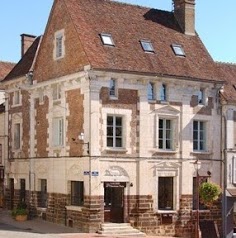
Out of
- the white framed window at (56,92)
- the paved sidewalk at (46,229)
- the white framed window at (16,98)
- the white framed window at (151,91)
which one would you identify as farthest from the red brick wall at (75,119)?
the white framed window at (16,98)

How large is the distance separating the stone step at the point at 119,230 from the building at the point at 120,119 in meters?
0.33

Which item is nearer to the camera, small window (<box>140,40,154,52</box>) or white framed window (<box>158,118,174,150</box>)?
white framed window (<box>158,118,174,150</box>)

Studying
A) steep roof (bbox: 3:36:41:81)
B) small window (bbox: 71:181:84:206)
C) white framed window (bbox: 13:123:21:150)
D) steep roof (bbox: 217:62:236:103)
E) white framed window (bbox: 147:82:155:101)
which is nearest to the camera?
small window (bbox: 71:181:84:206)

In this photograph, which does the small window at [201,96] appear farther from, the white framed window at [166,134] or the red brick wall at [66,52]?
the red brick wall at [66,52]

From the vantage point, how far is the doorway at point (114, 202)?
3025 cm

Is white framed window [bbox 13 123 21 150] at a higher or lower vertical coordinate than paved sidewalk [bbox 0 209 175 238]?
higher


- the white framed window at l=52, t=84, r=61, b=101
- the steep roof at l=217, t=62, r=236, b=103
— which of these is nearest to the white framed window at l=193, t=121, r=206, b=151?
the steep roof at l=217, t=62, r=236, b=103

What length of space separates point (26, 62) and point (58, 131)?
6.09 m

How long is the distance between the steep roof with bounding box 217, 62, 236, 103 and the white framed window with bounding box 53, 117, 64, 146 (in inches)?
358

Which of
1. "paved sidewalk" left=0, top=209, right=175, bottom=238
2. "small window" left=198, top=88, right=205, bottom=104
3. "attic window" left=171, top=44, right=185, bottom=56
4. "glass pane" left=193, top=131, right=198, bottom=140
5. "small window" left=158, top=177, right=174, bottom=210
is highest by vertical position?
"attic window" left=171, top=44, right=185, bottom=56

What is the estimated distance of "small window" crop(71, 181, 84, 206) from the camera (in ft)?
101

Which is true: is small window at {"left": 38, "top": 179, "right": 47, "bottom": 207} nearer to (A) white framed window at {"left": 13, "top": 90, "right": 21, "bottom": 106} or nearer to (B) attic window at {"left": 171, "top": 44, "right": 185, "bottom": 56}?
(A) white framed window at {"left": 13, "top": 90, "right": 21, "bottom": 106}

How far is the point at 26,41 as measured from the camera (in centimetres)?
4094

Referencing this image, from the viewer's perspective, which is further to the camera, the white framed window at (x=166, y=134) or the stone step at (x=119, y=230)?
the white framed window at (x=166, y=134)
